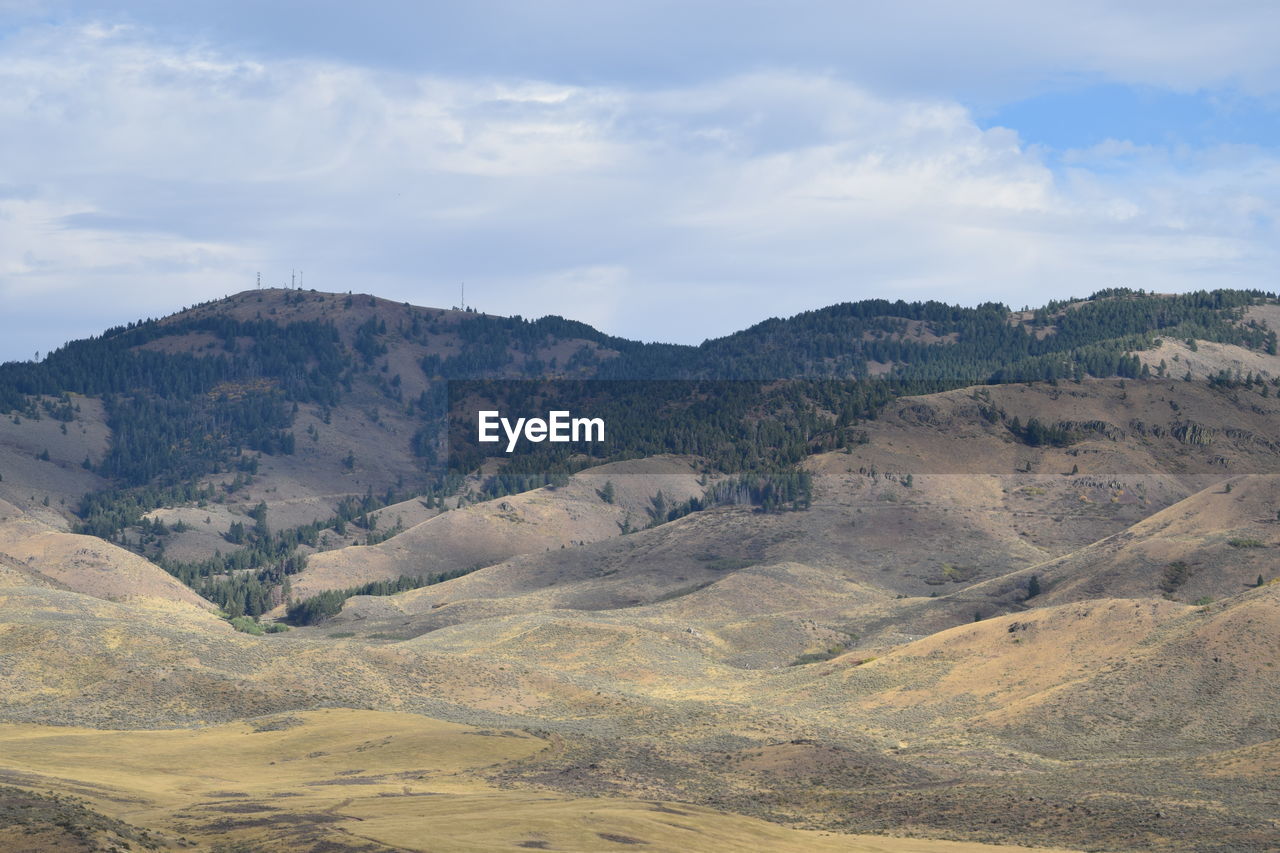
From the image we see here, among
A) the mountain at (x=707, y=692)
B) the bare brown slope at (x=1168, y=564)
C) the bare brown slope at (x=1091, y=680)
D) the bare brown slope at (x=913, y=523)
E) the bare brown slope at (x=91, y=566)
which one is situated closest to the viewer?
the mountain at (x=707, y=692)

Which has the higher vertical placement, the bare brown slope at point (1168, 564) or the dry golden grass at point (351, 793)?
the bare brown slope at point (1168, 564)

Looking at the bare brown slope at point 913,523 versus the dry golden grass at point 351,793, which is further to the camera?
the bare brown slope at point 913,523

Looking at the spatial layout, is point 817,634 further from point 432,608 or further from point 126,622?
point 126,622

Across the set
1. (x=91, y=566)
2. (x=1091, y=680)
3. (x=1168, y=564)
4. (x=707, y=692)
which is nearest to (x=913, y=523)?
(x=1168, y=564)

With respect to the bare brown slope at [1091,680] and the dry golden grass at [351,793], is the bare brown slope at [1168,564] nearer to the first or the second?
the bare brown slope at [1091,680]

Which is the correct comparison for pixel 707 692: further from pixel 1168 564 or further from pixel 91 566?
pixel 91 566

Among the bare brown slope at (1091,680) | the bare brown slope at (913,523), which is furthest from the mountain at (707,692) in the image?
the bare brown slope at (913,523)

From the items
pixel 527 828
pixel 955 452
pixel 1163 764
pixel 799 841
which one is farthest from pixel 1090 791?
pixel 955 452

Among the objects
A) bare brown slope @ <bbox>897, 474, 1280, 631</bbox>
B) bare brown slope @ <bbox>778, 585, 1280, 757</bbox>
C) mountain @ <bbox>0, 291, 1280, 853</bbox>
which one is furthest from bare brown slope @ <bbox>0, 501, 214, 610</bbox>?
bare brown slope @ <bbox>778, 585, 1280, 757</bbox>

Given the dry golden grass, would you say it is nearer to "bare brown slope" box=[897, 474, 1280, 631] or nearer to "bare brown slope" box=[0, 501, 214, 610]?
"bare brown slope" box=[897, 474, 1280, 631]
